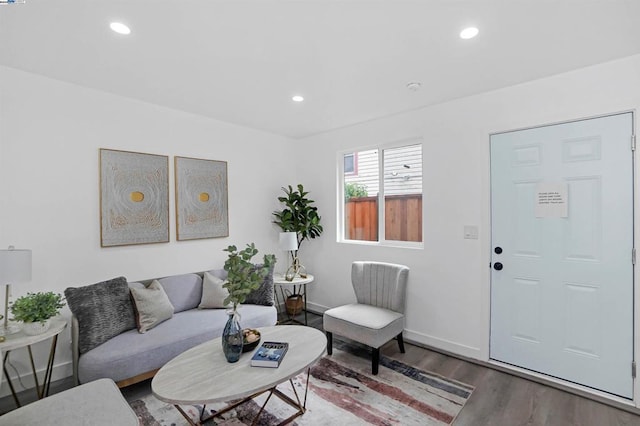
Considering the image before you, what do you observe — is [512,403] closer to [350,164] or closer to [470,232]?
[470,232]

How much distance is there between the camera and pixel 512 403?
224 cm

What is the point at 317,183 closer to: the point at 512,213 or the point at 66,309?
the point at 512,213

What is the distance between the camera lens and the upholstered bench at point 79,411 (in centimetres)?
144

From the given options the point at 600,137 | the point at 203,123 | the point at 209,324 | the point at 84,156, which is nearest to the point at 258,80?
the point at 203,123

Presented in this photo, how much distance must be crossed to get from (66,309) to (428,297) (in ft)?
10.9

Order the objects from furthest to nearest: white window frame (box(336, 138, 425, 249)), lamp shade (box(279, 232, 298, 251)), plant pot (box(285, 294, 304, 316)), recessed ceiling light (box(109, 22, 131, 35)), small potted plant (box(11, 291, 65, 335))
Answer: plant pot (box(285, 294, 304, 316)) < lamp shade (box(279, 232, 298, 251)) < white window frame (box(336, 138, 425, 249)) < small potted plant (box(11, 291, 65, 335)) < recessed ceiling light (box(109, 22, 131, 35))

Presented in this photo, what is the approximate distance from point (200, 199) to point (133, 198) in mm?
686

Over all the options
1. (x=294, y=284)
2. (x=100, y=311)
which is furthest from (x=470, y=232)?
(x=100, y=311)

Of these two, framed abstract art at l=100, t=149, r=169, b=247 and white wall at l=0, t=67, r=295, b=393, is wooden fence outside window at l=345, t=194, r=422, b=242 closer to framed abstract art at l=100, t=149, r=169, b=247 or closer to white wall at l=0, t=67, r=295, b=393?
white wall at l=0, t=67, r=295, b=393

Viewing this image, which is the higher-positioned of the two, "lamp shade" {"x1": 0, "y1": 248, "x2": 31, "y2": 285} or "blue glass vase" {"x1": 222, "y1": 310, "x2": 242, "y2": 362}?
"lamp shade" {"x1": 0, "y1": 248, "x2": 31, "y2": 285}

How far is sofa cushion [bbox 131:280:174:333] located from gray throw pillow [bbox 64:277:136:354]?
8 centimetres

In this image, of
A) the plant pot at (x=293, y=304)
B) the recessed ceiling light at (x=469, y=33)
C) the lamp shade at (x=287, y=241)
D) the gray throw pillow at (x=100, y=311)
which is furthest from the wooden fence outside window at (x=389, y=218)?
the gray throw pillow at (x=100, y=311)

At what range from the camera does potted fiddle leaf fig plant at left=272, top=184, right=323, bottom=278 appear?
4047 mm

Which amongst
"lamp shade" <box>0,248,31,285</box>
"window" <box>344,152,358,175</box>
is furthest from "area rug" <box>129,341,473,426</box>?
"window" <box>344,152,358,175</box>
